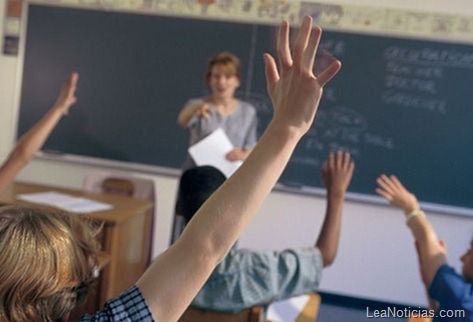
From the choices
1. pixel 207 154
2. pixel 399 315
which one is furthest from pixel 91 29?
pixel 399 315

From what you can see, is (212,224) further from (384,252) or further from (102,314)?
(384,252)

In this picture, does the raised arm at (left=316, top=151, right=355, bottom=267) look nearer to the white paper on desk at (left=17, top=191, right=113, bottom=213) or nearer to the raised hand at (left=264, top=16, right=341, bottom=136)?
the raised hand at (left=264, top=16, right=341, bottom=136)

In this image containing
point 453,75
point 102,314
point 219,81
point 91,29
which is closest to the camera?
point 102,314

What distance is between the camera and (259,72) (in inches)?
146

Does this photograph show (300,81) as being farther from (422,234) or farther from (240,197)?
(422,234)

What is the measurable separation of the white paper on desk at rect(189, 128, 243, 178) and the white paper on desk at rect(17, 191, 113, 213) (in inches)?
22.3

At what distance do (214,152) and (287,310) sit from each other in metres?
1.23

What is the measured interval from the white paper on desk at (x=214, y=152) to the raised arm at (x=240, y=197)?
2.02m

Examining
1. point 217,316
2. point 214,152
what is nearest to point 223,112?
point 214,152

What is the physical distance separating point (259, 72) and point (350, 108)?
2.37ft

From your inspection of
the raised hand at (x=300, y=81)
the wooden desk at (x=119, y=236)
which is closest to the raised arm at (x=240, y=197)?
the raised hand at (x=300, y=81)

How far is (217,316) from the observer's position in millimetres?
1428

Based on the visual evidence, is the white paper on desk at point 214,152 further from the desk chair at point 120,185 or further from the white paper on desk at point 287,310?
the white paper on desk at point 287,310

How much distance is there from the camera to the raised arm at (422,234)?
1507 millimetres
